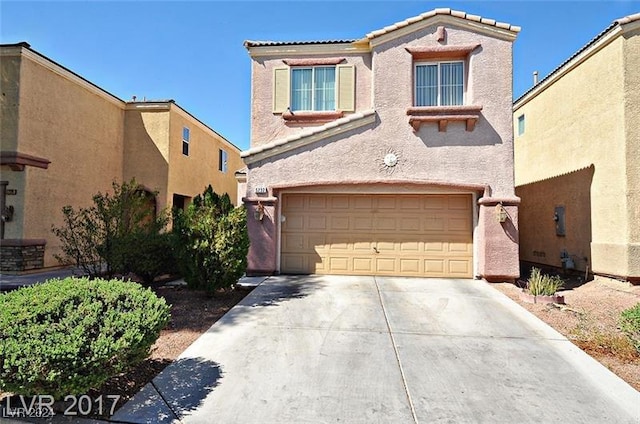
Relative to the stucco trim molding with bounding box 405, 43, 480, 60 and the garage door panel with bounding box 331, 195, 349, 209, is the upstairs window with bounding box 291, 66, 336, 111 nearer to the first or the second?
the stucco trim molding with bounding box 405, 43, 480, 60

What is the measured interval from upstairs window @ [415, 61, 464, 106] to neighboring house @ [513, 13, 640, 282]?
3.92m

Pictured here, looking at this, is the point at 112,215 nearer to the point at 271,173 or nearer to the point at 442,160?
the point at 271,173

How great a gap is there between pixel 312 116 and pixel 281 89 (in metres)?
1.37

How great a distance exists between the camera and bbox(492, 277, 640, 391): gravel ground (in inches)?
185

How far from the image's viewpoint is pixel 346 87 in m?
10.6

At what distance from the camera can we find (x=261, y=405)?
3.55m

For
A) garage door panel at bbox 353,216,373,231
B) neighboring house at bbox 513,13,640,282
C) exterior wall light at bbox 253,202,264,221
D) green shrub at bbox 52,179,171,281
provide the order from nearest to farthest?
green shrub at bbox 52,179,171,281 → neighboring house at bbox 513,13,640,282 → exterior wall light at bbox 253,202,264,221 → garage door panel at bbox 353,216,373,231

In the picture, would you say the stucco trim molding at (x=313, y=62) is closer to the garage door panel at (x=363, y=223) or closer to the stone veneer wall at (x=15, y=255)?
the garage door panel at (x=363, y=223)

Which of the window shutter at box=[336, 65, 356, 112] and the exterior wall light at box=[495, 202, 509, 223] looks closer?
the exterior wall light at box=[495, 202, 509, 223]

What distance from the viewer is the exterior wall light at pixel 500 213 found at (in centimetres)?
905

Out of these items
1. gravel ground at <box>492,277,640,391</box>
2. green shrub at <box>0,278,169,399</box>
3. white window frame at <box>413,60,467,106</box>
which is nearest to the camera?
green shrub at <box>0,278,169,399</box>

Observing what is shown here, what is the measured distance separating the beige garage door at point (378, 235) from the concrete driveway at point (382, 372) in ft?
9.49

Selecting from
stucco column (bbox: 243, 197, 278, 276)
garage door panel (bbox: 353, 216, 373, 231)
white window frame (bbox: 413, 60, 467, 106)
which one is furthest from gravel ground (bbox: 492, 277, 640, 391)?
stucco column (bbox: 243, 197, 278, 276)

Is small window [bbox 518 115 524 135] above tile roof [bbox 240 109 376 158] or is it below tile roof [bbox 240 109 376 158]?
above
